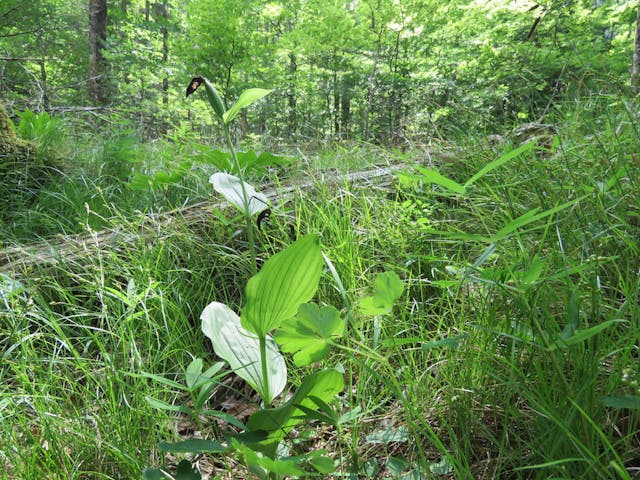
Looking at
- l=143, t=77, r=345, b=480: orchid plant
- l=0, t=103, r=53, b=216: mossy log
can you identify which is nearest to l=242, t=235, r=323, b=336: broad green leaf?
l=143, t=77, r=345, b=480: orchid plant

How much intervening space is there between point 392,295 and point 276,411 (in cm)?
31

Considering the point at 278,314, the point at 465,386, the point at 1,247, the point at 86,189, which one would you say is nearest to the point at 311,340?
the point at 278,314

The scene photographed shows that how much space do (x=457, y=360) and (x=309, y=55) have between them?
1005 cm

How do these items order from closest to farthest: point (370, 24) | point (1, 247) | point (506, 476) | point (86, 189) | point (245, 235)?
point (506, 476)
point (245, 235)
point (1, 247)
point (86, 189)
point (370, 24)

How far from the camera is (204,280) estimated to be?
154 centimetres

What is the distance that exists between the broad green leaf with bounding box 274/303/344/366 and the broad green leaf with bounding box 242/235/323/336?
0.11 ft

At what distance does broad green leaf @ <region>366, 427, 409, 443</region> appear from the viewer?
822mm

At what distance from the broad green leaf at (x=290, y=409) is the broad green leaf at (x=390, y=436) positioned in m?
0.15

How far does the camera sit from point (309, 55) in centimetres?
970

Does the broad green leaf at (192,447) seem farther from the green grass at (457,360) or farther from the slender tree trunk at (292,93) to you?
the slender tree trunk at (292,93)

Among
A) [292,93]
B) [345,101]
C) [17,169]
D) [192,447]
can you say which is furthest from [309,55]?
[192,447]

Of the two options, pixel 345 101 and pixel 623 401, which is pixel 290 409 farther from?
pixel 345 101

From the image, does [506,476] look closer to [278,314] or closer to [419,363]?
[419,363]

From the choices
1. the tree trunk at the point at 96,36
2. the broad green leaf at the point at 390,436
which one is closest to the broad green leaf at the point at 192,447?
the broad green leaf at the point at 390,436
